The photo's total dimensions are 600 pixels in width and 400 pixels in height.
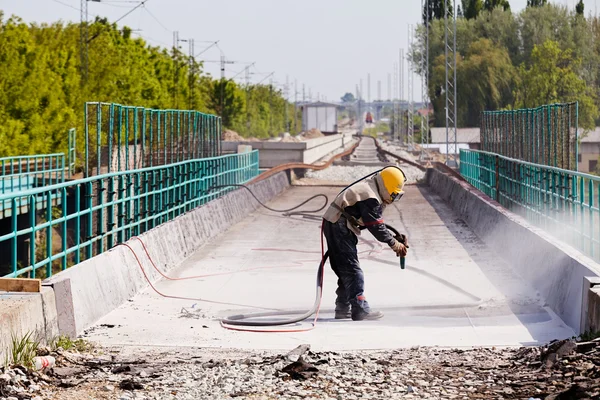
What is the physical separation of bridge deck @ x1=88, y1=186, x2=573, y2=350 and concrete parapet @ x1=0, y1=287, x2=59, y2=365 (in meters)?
0.97

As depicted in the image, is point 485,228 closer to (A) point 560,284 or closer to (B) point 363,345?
(A) point 560,284

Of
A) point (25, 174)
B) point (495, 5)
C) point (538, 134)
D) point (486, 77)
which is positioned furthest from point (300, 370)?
point (495, 5)

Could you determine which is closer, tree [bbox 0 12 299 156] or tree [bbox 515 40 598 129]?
tree [bbox 0 12 299 156]

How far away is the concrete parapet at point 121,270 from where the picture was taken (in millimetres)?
10516

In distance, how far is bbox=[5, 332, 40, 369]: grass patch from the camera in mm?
8570

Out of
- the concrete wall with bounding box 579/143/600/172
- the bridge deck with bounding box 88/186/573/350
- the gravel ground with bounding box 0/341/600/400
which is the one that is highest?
the gravel ground with bounding box 0/341/600/400

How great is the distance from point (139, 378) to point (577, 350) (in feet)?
11.2

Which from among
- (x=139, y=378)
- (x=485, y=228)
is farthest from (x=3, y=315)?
(x=485, y=228)

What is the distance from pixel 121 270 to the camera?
13.6 m

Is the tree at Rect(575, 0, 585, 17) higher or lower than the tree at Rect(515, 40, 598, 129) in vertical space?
higher

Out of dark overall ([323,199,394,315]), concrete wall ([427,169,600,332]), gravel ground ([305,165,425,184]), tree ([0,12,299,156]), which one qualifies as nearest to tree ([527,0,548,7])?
tree ([0,12,299,156])

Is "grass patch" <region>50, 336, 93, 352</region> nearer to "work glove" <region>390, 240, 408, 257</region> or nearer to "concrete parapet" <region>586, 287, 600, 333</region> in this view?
"work glove" <region>390, 240, 408, 257</region>

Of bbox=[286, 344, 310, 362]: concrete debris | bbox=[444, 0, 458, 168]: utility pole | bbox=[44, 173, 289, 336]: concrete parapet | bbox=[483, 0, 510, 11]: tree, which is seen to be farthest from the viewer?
bbox=[483, 0, 510, 11]: tree

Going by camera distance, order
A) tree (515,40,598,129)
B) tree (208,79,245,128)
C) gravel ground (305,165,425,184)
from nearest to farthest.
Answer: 1. gravel ground (305,165,425,184)
2. tree (515,40,598,129)
3. tree (208,79,245,128)
